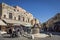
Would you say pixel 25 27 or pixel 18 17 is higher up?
pixel 18 17

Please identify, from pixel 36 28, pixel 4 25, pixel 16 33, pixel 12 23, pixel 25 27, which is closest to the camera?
pixel 16 33

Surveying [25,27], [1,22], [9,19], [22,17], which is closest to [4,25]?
[1,22]

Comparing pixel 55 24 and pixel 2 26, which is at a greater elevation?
pixel 55 24

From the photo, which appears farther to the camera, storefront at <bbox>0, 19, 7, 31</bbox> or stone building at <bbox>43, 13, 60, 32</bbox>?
stone building at <bbox>43, 13, 60, 32</bbox>

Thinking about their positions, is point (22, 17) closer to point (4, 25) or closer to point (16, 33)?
point (4, 25)

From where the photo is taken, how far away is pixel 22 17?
45094 mm

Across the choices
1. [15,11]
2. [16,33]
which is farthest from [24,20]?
[16,33]

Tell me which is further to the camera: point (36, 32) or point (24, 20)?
point (24, 20)

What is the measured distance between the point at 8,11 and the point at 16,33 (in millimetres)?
17203

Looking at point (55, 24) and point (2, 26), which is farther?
point (55, 24)

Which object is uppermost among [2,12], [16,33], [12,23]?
[2,12]

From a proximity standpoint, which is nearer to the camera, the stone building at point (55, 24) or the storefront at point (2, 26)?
the storefront at point (2, 26)

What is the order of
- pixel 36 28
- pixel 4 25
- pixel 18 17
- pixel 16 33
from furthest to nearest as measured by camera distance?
1. pixel 18 17
2. pixel 4 25
3. pixel 36 28
4. pixel 16 33

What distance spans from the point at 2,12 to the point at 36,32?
44.2 ft
